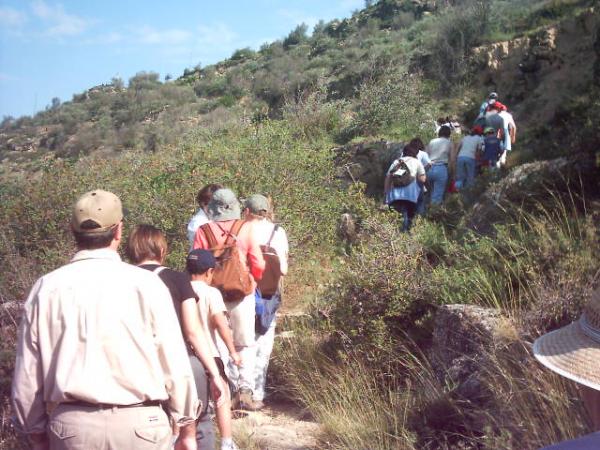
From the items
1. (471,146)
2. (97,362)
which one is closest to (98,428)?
(97,362)

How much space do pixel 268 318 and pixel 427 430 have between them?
1.79m

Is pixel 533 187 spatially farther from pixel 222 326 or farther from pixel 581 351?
pixel 581 351

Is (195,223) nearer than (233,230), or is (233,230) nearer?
(233,230)

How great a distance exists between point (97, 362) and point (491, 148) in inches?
337

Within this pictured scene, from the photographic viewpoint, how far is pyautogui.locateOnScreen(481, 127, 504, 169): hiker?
33.1ft

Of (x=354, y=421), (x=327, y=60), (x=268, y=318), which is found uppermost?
(x=327, y=60)

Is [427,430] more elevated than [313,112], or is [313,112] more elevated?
[313,112]

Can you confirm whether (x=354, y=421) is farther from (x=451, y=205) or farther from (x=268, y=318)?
(x=451, y=205)

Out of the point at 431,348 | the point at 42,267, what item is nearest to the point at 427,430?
the point at 431,348

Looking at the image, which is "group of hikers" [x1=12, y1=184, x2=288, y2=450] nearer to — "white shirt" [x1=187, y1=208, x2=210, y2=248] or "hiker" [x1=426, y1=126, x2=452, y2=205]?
"white shirt" [x1=187, y1=208, x2=210, y2=248]

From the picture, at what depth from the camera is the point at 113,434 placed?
98.7 inches

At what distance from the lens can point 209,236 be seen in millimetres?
4941

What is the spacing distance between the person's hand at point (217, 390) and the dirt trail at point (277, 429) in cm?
81

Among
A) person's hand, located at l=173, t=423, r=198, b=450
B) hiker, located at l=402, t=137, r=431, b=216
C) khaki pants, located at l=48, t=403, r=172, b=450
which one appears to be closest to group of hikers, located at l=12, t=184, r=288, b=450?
khaki pants, located at l=48, t=403, r=172, b=450
